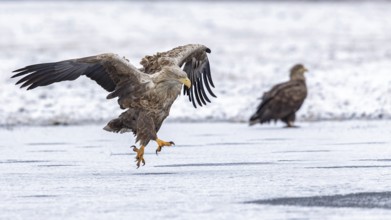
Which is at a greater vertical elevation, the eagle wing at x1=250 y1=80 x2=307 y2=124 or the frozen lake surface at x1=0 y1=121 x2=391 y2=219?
the eagle wing at x1=250 y1=80 x2=307 y2=124

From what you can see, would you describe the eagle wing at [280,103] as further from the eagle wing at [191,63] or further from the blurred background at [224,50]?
the eagle wing at [191,63]

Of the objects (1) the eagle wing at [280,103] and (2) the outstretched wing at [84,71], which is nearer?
(2) the outstretched wing at [84,71]

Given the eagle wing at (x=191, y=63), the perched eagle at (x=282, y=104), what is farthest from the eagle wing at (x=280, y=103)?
the eagle wing at (x=191, y=63)

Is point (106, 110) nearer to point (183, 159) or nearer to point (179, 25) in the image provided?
point (183, 159)

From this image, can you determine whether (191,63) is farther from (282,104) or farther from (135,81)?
(282,104)

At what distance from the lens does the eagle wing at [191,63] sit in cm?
994

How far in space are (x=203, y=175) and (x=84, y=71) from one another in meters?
1.74

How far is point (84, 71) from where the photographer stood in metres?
9.77

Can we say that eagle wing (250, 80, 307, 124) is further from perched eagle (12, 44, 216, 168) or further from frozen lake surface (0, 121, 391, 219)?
perched eagle (12, 44, 216, 168)

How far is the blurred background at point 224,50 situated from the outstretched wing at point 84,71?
4.95 m

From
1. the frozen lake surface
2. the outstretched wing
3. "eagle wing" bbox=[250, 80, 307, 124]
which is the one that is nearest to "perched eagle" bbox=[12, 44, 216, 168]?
the outstretched wing

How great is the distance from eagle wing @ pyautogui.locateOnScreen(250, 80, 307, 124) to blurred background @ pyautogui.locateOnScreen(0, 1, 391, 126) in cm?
60

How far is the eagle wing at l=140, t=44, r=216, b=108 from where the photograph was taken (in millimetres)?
9938

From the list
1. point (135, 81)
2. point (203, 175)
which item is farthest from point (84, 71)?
point (203, 175)
